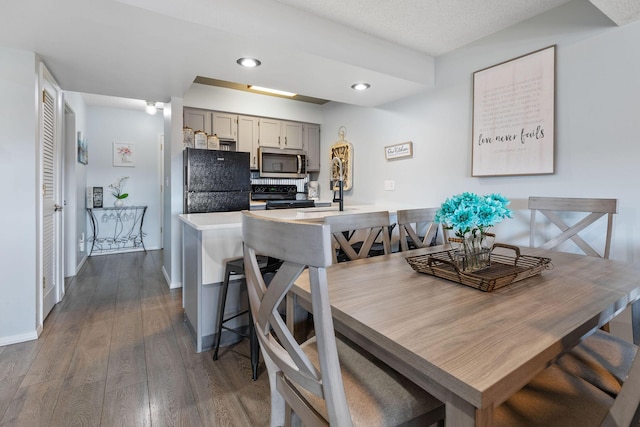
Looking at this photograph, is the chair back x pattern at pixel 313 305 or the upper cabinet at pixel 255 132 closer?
the chair back x pattern at pixel 313 305

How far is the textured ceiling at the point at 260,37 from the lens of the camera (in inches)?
68.1

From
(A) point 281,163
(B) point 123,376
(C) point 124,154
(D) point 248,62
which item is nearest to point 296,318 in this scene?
(B) point 123,376

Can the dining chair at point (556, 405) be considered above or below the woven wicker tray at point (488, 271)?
below

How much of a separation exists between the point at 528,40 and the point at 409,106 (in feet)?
3.75

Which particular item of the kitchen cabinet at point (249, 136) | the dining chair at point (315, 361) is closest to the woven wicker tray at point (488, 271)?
the dining chair at point (315, 361)

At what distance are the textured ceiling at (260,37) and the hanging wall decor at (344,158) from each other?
4.21ft

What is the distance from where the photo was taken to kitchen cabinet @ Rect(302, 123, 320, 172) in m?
4.70

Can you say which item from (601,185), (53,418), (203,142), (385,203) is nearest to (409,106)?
(385,203)

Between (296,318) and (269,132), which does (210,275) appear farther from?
(269,132)

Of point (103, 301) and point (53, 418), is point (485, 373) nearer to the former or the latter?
point (53, 418)

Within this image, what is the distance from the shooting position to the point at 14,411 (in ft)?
4.81

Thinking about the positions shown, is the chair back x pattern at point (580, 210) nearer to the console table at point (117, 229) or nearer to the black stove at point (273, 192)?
the black stove at point (273, 192)

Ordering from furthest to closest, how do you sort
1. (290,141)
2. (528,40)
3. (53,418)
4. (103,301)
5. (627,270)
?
(290,141)
(103,301)
(528,40)
(53,418)
(627,270)

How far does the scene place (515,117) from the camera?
2.31 meters
